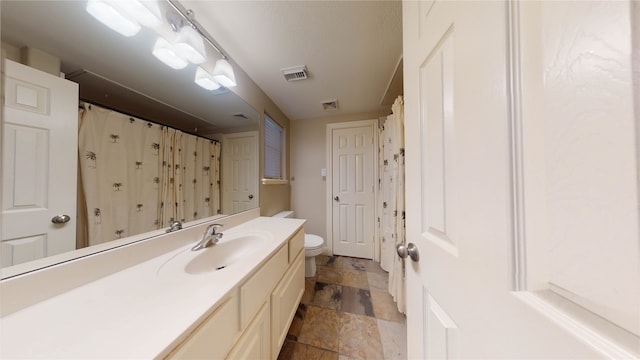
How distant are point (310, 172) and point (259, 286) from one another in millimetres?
1896

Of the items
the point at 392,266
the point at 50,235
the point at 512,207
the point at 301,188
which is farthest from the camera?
the point at 301,188

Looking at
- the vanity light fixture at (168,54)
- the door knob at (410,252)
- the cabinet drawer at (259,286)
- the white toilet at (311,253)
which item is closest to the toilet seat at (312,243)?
the white toilet at (311,253)

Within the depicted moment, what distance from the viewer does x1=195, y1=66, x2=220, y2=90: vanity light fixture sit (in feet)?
3.81

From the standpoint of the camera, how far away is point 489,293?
12.7 inches

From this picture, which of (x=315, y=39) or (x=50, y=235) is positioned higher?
(x=315, y=39)

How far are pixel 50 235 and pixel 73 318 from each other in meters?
0.33

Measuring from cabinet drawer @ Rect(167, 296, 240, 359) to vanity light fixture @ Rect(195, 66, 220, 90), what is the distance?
3.98 feet

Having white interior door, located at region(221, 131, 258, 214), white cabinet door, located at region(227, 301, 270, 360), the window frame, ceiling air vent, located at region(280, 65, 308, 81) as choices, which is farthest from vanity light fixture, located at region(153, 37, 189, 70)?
white cabinet door, located at region(227, 301, 270, 360)

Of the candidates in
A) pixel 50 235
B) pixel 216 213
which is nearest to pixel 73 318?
pixel 50 235

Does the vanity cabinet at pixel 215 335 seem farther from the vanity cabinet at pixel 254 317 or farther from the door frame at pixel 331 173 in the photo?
the door frame at pixel 331 173

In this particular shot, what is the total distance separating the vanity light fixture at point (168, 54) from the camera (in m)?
0.94

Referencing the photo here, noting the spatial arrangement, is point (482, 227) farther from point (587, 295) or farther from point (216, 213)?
point (216, 213)

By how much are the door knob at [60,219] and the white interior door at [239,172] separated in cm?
73

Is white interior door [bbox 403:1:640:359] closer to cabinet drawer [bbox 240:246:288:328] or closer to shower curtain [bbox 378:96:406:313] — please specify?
cabinet drawer [bbox 240:246:288:328]
